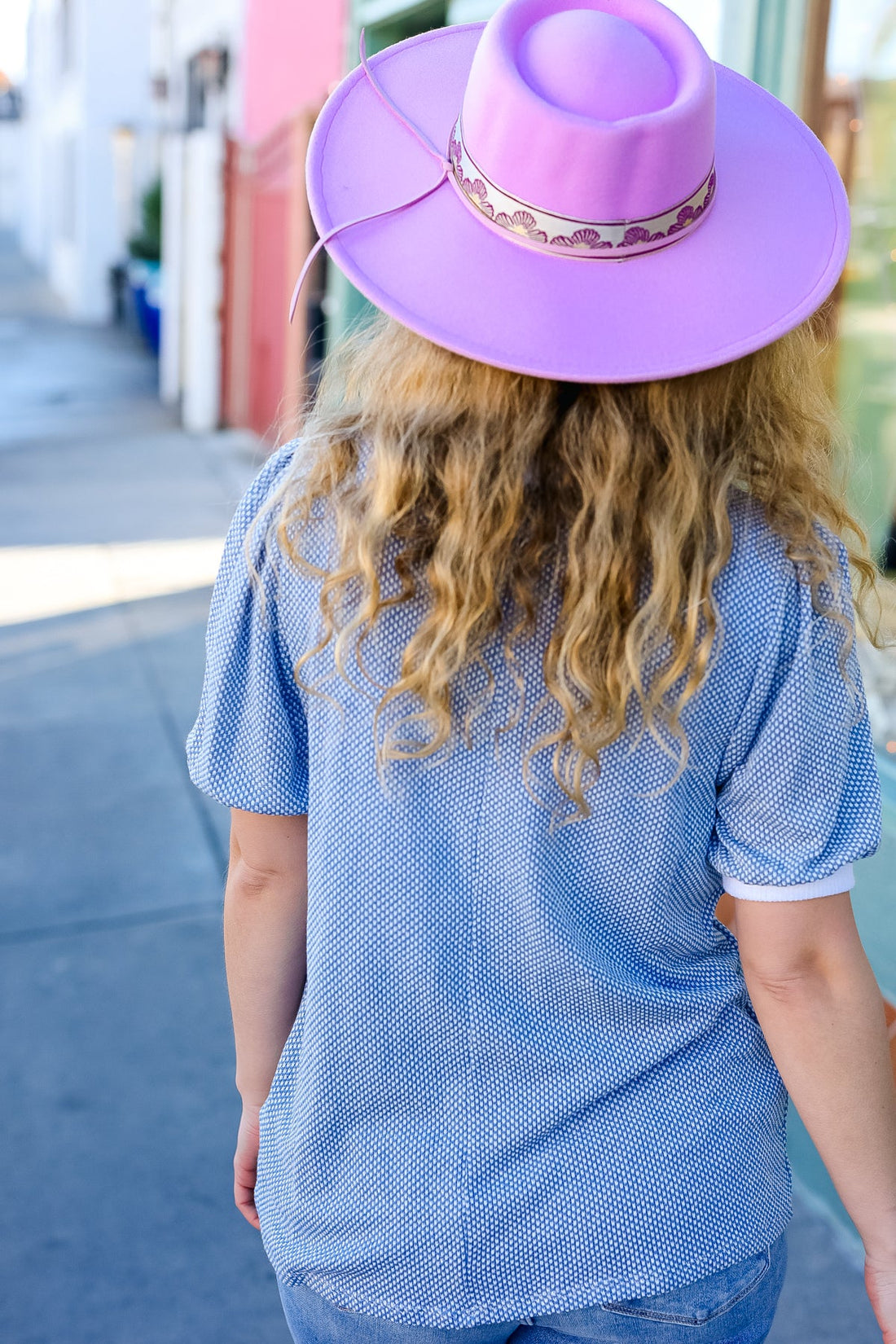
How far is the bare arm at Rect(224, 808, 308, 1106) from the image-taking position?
3.95 feet

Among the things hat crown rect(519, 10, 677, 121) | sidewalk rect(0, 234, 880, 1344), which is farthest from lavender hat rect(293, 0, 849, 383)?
sidewalk rect(0, 234, 880, 1344)

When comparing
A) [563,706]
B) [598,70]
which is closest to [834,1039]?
[563,706]

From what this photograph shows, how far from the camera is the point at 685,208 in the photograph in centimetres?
98

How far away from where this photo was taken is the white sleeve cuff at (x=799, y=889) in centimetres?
103

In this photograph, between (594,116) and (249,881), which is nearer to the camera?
(594,116)

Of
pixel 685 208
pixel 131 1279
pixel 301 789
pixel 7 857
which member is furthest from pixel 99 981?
pixel 685 208

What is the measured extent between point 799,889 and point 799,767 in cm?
10

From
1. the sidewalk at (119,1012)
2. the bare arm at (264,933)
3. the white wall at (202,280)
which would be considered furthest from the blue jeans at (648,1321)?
the white wall at (202,280)

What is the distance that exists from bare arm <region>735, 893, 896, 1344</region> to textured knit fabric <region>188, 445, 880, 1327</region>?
0.04 m

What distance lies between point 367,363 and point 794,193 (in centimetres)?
36

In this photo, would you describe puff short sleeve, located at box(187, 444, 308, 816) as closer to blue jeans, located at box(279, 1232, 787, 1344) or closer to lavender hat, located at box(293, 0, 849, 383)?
lavender hat, located at box(293, 0, 849, 383)

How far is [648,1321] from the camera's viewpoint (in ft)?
3.56

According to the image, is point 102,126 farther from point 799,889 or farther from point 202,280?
point 799,889

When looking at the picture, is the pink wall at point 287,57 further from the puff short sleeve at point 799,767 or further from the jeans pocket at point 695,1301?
the jeans pocket at point 695,1301
